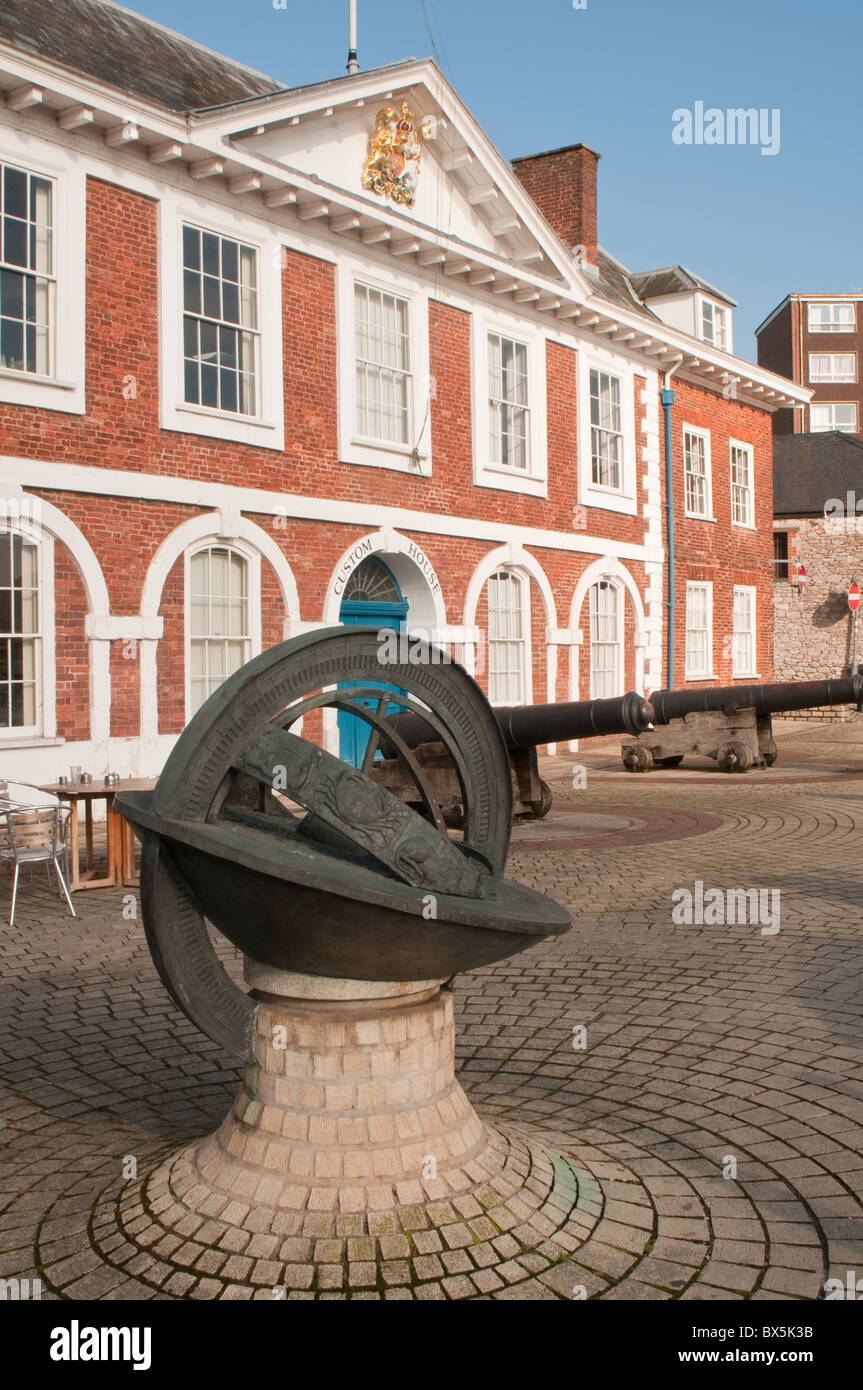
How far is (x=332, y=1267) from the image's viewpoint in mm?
3266

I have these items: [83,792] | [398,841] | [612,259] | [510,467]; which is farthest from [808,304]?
[398,841]

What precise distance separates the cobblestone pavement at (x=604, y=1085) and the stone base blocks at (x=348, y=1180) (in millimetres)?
37

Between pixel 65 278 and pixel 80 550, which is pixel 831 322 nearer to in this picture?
pixel 65 278

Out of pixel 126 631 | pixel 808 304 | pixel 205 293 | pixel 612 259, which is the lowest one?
pixel 126 631

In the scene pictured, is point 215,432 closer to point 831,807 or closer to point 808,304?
point 831,807

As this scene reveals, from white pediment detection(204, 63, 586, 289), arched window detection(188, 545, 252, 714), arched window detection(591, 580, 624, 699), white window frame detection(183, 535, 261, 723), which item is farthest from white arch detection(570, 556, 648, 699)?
arched window detection(188, 545, 252, 714)

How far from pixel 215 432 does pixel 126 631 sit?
2678mm

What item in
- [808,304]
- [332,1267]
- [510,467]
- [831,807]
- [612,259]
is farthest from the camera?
[808,304]

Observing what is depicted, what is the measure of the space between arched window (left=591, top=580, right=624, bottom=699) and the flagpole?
9174 millimetres

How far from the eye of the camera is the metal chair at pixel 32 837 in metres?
8.30

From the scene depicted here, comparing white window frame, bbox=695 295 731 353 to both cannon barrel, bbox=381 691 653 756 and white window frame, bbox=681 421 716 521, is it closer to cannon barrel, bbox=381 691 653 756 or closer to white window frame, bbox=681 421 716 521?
white window frame, bbox=681 421 716 521

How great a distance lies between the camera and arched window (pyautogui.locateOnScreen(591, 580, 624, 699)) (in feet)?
69.4

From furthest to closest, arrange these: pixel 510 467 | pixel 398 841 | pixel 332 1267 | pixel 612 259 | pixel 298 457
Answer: pixel 612 259 < pixel 510 467 < pixel 298 457 < pixel 398 841 < pixel 332 1267

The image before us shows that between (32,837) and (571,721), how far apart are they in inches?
194
